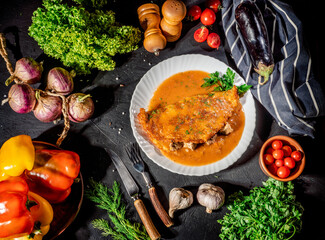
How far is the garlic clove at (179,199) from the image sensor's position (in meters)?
3.73

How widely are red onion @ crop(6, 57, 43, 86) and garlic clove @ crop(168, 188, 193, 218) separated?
2552 mm

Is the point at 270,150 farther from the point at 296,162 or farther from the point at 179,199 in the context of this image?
the point at 179,199

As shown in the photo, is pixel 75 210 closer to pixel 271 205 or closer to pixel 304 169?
pixel 271 205

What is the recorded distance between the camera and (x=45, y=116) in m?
3.85

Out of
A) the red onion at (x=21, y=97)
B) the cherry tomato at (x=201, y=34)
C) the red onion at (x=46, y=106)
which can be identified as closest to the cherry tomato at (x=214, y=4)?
the cherry tomato at (x=201, y=34)

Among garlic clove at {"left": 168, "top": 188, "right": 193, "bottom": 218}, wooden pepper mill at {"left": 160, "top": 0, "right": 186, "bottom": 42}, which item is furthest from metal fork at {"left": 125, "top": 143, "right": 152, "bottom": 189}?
wooden pepper mill at {"left": 160, "top": 0, "right": 186, "bottom": 42}

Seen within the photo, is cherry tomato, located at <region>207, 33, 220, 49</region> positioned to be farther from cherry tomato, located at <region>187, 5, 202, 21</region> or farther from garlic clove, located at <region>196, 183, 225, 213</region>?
garlic clove, located at <region>196, 183, 225, 213</region>

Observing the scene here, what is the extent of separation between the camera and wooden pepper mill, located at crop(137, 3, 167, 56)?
3.85m

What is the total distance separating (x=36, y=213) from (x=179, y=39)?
3146 millimetres

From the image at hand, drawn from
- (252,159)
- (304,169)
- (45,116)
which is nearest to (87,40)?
(45,116)

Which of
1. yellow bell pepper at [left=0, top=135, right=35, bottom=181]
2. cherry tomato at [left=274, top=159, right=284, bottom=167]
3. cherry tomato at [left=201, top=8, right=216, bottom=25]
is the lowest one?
A: cherry tomato at [left=274, top=159, right=284, bottom=167]

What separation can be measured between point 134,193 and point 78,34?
230 centimetres

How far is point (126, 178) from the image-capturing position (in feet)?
13.1

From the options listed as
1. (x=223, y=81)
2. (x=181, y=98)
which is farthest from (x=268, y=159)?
(x=181, y=98)
